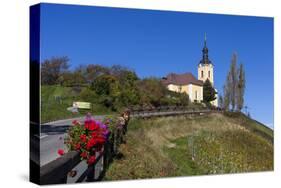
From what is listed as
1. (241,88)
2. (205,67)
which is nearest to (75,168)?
(205,67)

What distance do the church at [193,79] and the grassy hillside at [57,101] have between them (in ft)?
7.26

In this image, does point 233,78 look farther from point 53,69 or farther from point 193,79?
Result: point 53,69

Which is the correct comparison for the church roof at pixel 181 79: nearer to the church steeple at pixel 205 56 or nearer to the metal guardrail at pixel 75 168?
the church steeple at pixel 205 56

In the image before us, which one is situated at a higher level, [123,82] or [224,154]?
[123,82]

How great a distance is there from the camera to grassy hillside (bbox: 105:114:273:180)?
39.2 feet

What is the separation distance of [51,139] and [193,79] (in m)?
3.76

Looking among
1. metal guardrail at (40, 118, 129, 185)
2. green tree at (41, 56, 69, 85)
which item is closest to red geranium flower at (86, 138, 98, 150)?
metal guardrail at (40, 118, 129, 185)

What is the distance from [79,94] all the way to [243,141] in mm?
4442

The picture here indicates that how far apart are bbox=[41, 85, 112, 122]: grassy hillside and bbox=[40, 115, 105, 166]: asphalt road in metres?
0.13

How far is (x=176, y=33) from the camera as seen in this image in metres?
12.3

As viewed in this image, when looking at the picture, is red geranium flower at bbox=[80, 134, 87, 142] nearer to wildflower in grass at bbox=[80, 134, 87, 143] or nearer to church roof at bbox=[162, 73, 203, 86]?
wildflower in grass at bbox=[80, 134, 87, 143]

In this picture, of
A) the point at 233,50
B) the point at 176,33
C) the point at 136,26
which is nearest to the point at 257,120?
the point at 233,50
